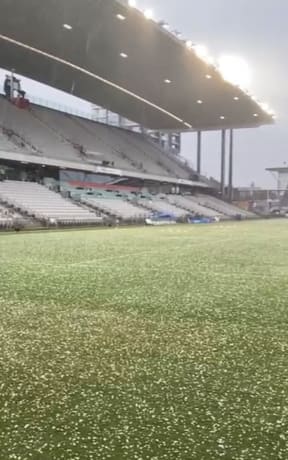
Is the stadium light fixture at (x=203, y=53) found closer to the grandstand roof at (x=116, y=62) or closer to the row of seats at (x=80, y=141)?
the grandstand roof at (x=116, y=62)

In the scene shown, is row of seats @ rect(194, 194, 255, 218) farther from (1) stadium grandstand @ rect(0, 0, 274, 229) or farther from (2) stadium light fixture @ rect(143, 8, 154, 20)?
(2) stadium light fixture @ rect(143, 8, 154, 20)

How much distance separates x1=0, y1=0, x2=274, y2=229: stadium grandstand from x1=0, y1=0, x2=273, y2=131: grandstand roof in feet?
0.22

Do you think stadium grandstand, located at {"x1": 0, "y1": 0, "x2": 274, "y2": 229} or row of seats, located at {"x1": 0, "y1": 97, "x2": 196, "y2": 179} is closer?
stadium grandstand, located at {"x1": 0, "y1": 0, "x2": 274, "y2": 229}

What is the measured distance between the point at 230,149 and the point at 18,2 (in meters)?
33.9

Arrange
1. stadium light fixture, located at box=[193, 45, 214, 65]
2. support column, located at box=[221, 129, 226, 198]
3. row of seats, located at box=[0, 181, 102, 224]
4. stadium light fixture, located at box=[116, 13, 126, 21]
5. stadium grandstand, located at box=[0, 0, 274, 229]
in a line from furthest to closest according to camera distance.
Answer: support column, located at box=[221, 129, 226, 198], stadium light fixture, located at box=[193, 45, 214, 65], row of seats, located at box=[0, 181, 102, 224], stadium grandstand, located at box=[0, 0, 274, 229], stadium light fixture, located at box=[116, 13, 126, 21]

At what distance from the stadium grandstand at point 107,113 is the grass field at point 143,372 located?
1891 centimetres

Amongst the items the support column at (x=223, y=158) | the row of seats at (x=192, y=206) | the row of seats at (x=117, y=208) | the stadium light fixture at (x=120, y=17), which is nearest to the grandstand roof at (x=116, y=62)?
the stadium light fixture at (x=120, y=17)

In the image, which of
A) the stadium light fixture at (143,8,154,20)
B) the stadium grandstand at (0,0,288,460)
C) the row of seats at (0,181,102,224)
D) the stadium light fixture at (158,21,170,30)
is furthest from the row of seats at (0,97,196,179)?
the stadium grandstand at (0,0,288,460)

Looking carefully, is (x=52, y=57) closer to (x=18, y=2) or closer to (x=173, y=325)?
(x=18, y=2)

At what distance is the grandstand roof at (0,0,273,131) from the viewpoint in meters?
21.8

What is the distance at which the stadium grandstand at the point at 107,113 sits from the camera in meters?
23.4

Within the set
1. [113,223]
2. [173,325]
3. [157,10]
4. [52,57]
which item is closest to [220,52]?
[157,10]

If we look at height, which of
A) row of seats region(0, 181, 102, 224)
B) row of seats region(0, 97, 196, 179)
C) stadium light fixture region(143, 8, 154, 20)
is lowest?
row of seats region(0, 181, 102, 224)

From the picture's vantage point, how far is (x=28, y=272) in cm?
657
